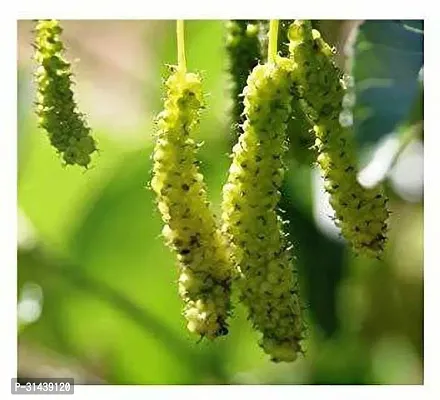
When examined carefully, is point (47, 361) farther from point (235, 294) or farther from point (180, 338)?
point (235, 294)

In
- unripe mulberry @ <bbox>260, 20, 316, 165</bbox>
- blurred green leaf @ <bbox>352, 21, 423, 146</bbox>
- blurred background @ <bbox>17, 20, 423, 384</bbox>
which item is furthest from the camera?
blurred background @ <bbox>17, 20, 423, 384</bbox>

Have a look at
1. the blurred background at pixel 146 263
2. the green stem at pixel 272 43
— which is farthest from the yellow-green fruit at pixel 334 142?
the blurred background at pixel 146 263

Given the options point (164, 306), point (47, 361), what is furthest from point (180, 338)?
point (47, 361)

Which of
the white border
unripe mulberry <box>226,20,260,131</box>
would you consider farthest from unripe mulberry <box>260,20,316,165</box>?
the white border

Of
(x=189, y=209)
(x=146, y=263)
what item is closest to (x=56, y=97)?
(x=189, y=209)

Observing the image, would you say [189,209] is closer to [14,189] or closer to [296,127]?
[296,127]

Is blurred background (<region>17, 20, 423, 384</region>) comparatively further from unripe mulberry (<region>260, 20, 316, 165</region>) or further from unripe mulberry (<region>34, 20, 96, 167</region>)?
unripe mulberry (<region>34, 20, 96, 167</region>)

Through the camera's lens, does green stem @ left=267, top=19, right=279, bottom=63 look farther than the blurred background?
No

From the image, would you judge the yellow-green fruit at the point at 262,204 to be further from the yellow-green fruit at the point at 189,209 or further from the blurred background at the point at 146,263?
the blurred background at the point at 146,263
